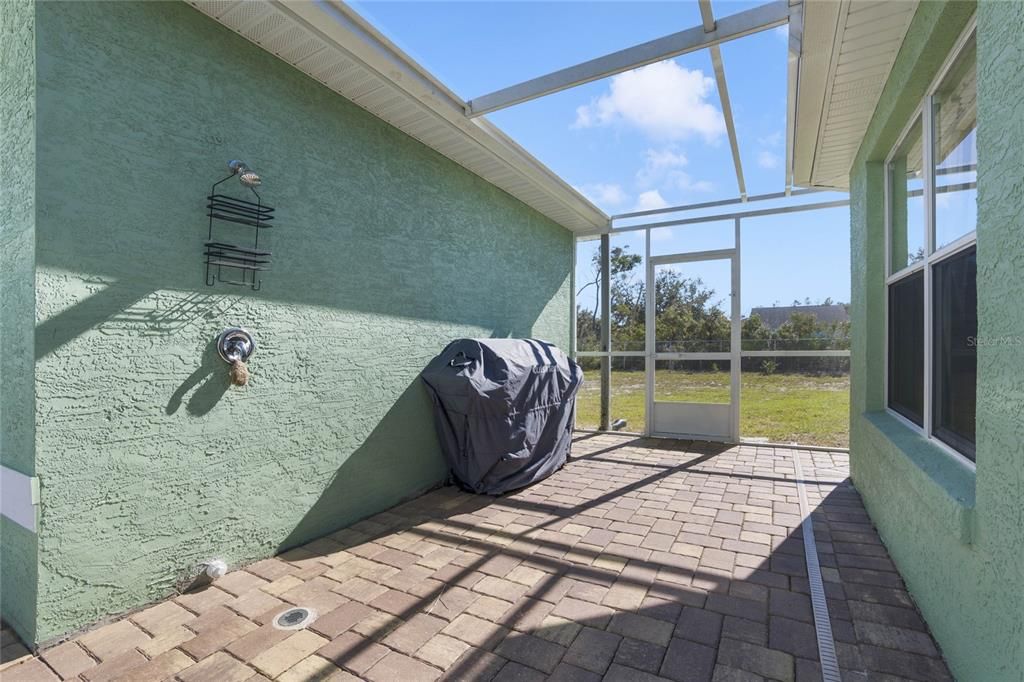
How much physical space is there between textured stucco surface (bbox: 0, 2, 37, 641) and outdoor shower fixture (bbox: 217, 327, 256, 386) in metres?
0.76

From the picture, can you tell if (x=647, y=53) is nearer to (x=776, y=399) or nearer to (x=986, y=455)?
(x=986, y=455)

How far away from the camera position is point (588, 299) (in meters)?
7.43

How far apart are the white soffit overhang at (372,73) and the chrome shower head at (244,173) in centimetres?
78

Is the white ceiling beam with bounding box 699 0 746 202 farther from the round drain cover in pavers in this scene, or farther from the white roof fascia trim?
the round drain cover in pavers

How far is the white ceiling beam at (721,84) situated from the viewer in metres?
2.55

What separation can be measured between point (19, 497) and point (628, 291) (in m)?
6.51

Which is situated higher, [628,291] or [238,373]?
[628,291]

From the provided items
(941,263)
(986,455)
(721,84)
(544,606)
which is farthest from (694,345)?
(986,455)

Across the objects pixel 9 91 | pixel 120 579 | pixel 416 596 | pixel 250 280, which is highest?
pixel 9 91

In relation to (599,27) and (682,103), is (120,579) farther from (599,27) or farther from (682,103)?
(682,103)

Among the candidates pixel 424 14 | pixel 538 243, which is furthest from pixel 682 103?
pixel 538 243

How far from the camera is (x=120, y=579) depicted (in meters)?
2.28

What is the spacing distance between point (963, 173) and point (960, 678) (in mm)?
1994

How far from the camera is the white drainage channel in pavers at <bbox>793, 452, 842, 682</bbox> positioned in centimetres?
189
